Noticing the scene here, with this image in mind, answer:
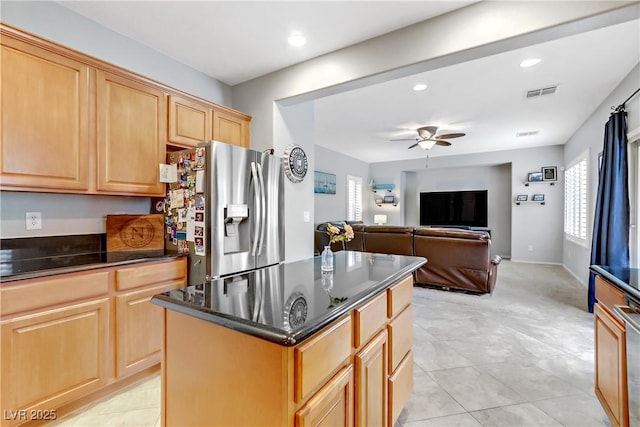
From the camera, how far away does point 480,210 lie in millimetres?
7617

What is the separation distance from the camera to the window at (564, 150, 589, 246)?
4.72 m

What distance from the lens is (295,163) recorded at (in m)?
3.19

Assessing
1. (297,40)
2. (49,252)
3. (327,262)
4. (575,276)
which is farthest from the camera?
(575,276)

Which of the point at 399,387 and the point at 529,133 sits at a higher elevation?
the point at 529,133

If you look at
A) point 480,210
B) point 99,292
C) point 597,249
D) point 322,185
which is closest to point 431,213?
point 480,210

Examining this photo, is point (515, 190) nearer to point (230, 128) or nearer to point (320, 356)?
point (230, 128)

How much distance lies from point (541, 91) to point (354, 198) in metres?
5.01

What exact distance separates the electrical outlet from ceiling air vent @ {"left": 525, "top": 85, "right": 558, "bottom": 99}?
4.88 m

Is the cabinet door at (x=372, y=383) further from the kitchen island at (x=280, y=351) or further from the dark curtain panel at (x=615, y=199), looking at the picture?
the dark curtain panel at (x=615, y=199)

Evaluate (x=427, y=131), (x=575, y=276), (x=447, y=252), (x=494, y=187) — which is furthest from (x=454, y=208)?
(x=447, y=252)

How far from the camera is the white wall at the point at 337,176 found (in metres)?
6.54

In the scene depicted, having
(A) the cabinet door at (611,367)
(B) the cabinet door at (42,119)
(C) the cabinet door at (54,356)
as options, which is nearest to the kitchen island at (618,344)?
(A) the cabinet door at (611,367)

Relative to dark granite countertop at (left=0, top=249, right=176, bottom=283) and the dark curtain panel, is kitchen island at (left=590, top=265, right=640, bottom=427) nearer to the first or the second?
the dark curtain panel

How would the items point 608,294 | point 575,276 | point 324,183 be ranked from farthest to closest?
point 324,183
point 575,276
point 608,294
